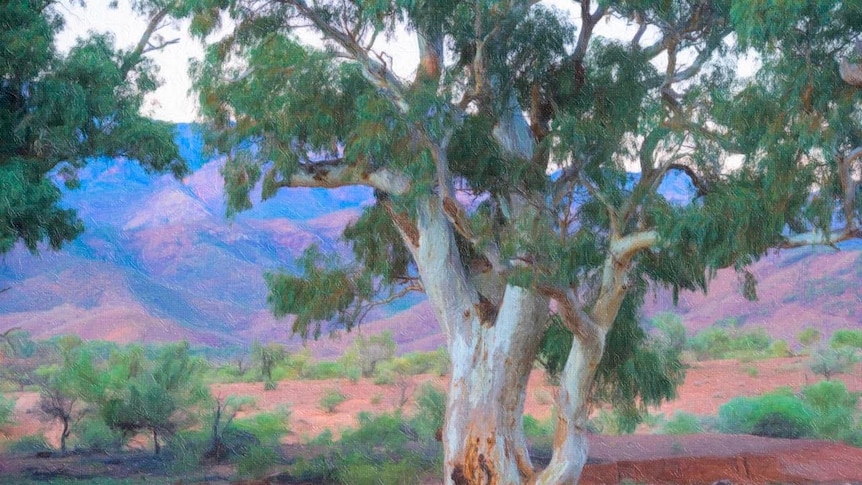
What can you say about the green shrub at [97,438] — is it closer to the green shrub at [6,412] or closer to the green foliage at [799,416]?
the green shrub at [6,412]

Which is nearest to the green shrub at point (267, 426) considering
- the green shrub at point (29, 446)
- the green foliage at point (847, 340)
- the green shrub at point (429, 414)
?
the green shrub at point (429, 414)

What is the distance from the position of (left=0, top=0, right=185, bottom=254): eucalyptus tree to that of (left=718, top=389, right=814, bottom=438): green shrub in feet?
45.6

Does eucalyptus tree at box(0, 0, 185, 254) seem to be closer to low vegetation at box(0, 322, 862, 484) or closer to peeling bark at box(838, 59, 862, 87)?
low vegetation at box(0, 322, 862, 484)

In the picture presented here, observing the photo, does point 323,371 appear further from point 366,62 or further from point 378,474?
point 366,62

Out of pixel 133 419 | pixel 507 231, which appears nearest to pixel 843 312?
pixel 133 419

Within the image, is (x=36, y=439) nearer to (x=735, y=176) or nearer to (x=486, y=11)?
(x=486, y=11)

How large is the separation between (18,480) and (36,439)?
586 cm

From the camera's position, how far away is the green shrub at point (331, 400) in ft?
98.9

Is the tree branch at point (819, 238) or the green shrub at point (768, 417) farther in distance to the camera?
the green shrub at point (768, 417)

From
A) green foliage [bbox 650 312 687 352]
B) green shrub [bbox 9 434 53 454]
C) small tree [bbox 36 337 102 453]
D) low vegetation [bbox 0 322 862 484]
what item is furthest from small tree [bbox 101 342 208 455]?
green foliage [bbox 650 312 687 352]

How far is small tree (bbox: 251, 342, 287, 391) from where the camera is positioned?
34688 mm

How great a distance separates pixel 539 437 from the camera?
21.5 meters

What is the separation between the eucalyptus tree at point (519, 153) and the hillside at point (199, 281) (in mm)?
29655

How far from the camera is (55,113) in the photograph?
42.9 ft
